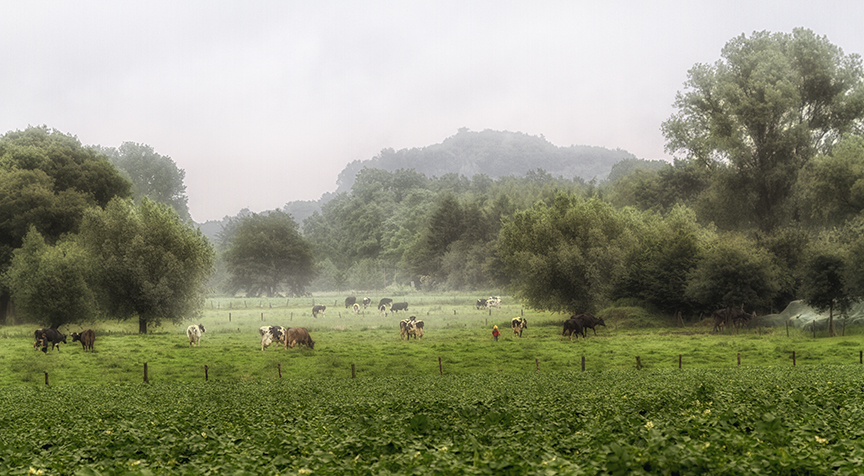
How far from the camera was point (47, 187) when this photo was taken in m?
49.9

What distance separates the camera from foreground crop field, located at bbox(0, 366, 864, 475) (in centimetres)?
799

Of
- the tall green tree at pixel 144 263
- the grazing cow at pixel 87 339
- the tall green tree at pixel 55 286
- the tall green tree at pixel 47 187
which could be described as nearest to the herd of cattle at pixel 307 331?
the grazing cow at pixel 87 339

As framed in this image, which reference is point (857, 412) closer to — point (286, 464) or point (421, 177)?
point (286, 464)

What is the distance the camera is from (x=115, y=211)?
1853 inches

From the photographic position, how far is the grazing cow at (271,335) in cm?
3994

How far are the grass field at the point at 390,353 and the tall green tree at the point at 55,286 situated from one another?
2.03 meters

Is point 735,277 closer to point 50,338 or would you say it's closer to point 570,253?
point 570,253

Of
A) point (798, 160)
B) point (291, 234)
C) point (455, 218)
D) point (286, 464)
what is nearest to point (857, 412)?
point (286, 464)

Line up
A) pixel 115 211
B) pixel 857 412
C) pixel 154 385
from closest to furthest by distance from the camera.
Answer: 1. pixel 857 412
2. pixel 154 385
3. pixel 115 211

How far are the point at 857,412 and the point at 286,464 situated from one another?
428 inches

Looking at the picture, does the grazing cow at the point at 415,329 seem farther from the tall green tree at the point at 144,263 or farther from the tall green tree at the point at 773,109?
the tall green tree at the point at 773,109

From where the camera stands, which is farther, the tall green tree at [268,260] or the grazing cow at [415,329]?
the tall green tree at [268,260]

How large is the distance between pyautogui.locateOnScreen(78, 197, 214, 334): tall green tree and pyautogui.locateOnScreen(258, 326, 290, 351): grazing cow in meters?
10.5

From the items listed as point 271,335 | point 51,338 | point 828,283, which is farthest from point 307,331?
point 828,283
